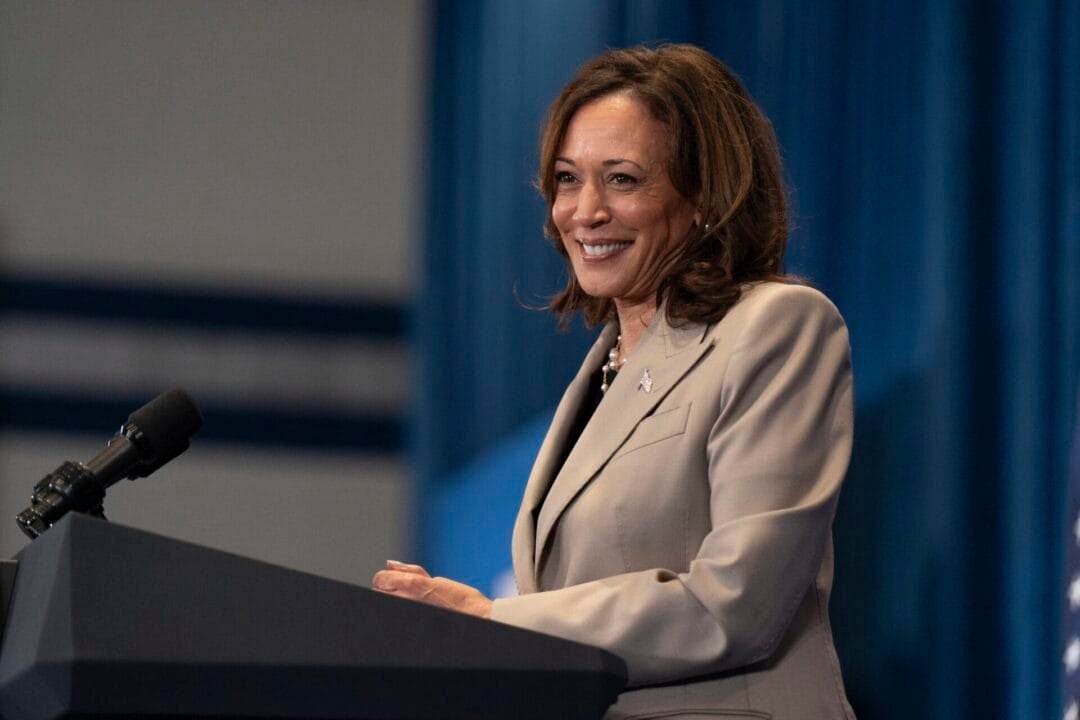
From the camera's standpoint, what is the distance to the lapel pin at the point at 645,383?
222 cm

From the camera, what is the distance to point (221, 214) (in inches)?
252

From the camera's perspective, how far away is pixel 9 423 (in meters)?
6.18

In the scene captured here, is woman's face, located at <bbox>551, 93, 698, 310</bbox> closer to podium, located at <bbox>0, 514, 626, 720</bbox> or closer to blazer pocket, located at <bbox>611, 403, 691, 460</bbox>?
blazer pocket, located at <bbox>611, 403, 691, 460</bbox>

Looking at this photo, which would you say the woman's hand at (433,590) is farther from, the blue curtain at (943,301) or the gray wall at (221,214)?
the gray wall at (221,214)

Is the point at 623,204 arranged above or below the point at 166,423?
above

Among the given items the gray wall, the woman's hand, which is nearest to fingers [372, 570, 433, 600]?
the woman's hand

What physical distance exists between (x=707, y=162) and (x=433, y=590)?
2.65 feet

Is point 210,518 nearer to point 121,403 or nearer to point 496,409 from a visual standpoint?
point 121,403

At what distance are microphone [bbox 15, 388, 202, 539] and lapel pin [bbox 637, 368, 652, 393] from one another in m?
0.60

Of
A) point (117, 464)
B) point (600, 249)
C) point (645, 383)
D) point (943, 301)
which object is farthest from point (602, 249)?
point (117, 464)

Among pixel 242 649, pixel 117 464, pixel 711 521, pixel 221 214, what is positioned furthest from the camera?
pixel 221 214

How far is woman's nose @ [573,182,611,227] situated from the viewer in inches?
94.8

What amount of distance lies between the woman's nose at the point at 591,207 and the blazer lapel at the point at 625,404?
185mm

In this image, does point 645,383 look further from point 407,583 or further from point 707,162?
point 407,583
